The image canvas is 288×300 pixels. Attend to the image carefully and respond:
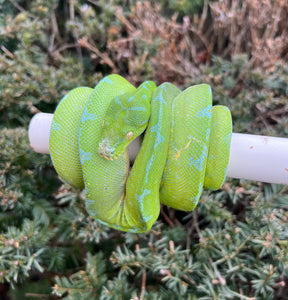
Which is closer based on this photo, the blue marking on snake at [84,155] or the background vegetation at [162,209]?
the blue marking on snake at [84,155]

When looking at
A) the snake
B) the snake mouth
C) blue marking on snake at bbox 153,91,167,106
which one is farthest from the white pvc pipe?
the snake mouth

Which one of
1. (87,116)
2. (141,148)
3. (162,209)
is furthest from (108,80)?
(162,209)

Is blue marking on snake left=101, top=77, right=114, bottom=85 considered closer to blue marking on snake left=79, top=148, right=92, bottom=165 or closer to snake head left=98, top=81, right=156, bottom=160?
snake head left=98, top=81, right=156, bottom=160

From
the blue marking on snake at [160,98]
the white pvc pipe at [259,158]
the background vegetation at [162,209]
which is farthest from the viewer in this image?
the background vegetation at [162,209]

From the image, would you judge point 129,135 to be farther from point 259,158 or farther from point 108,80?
point 259,158

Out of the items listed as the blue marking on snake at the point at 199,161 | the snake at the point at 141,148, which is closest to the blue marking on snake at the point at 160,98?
the snake at the point at 141,148

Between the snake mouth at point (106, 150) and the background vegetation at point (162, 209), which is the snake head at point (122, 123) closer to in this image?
the snake mouth at point (106, 150)

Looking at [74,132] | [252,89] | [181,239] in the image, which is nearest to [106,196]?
[74,132]
